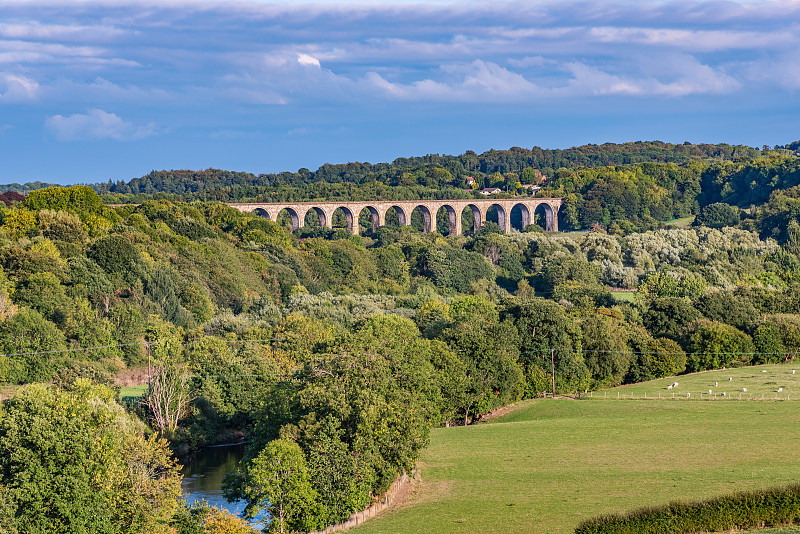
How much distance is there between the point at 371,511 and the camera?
32.9 m

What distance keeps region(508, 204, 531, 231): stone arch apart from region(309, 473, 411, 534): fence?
12669 centimetres

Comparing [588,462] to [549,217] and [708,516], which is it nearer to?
[708,516]

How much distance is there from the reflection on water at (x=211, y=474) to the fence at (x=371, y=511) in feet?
15.8

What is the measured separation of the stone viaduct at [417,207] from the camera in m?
133

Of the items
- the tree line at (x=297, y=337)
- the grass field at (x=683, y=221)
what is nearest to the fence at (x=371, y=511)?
the tree line at (x=297, y=337)

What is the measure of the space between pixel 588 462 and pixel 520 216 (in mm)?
131795

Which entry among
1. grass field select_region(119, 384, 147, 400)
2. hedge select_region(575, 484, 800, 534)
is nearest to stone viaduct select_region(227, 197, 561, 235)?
grass field select_region(119, 384, 147, 400)

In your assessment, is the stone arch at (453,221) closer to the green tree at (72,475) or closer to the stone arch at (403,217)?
the stone arch at (403,217)

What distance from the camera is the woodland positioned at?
1175 inches

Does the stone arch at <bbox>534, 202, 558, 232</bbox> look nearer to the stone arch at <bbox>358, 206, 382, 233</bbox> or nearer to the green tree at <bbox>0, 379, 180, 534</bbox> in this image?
the stone arch at <bbox>358, 206, 382, 233</bbox>

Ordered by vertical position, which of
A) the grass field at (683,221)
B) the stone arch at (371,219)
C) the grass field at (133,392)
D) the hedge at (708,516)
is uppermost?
the stone arch at (371,219)

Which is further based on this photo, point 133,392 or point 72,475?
point 133,392

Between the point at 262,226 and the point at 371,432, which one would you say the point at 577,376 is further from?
the point at 262,226

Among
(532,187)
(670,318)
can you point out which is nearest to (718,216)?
(532,187)
